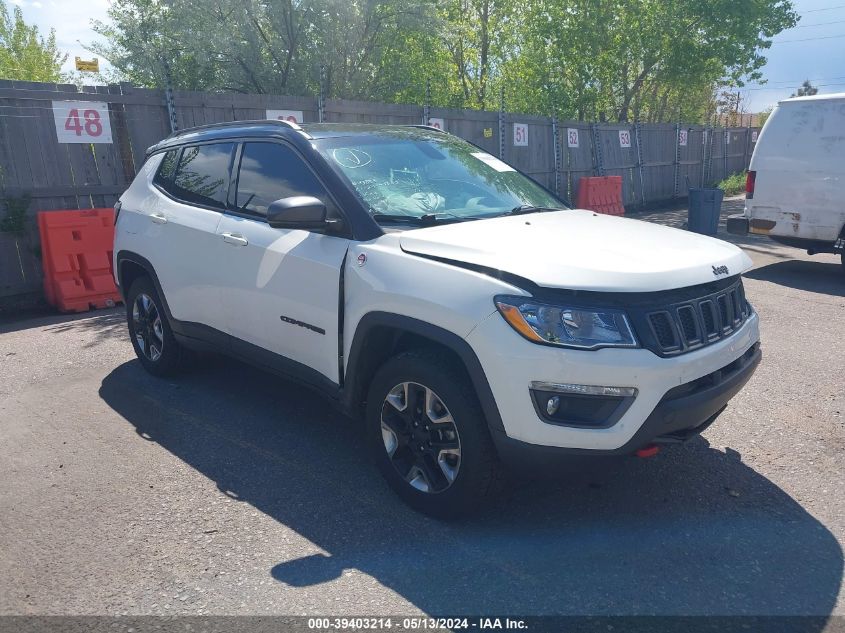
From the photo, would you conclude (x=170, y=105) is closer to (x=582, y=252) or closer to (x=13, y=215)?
(x=13, y=215)

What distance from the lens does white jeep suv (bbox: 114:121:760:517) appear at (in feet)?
9.76

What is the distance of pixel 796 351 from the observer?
20.3 feet

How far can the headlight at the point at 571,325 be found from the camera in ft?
9.69

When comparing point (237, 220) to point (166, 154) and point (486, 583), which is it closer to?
point (166, 154)

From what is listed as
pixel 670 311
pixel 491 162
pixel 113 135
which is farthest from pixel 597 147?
pixel 670 311

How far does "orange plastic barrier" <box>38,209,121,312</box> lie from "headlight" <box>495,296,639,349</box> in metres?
6.49

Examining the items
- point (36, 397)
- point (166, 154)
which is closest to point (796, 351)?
point (166, 154)

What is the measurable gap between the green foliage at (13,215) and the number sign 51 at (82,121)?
0.90 meters

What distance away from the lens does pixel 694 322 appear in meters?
3.21

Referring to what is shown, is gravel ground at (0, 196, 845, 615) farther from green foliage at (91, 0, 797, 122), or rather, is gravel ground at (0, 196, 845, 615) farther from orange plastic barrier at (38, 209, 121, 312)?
green foliage at (91, 0, 797, 122)

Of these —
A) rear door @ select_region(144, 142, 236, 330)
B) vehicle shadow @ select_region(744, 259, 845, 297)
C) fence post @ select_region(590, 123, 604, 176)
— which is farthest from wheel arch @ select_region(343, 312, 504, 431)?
fence post @ select_region(590, 123, 604, 176)

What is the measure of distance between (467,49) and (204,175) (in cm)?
2471

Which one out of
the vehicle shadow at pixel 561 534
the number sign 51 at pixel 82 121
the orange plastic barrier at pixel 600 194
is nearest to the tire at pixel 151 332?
the vehicle shadow at pixel 561 534

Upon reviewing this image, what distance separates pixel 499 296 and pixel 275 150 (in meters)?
1.99
